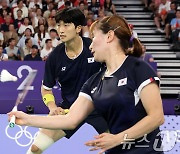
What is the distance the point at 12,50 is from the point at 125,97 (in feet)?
36.9

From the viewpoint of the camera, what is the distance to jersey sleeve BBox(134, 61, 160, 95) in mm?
3605

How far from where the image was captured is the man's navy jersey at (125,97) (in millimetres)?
3674

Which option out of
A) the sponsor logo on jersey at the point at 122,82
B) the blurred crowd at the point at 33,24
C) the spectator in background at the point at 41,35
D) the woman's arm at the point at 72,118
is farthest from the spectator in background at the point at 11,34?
the sponsor logo on jersey at the point at 122,82

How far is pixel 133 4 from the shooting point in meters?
18.7

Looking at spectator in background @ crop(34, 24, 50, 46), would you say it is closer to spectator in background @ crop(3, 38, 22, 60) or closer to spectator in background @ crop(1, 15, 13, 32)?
spectator in background @ crop(3, 38, 22, 60)

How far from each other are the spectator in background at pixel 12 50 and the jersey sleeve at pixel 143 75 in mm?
11046

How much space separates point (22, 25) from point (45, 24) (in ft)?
2.08

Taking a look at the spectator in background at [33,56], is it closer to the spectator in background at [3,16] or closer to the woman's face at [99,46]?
the spectator in background at [3,16]

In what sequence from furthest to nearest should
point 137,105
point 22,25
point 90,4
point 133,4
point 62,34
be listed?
point 133,4 < point 90,4 < point 22,25 < point 62,34 < point 137,105

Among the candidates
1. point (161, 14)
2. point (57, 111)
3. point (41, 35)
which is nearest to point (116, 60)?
point (57, 111)

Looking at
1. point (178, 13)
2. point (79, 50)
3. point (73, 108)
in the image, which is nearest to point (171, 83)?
point (178, 13)

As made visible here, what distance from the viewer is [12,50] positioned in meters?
14.7

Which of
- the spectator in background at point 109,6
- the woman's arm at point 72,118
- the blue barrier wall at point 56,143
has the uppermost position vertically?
the woman's arm at point 72,118

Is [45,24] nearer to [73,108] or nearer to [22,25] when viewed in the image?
[22,25]
